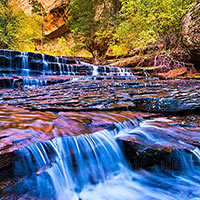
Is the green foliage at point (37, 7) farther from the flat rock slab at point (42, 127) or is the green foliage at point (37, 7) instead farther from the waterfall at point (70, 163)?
the waterfall at point (70, 163)

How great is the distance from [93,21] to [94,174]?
17893 mm

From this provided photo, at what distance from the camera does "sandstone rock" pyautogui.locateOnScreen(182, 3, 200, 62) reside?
6.32 metres

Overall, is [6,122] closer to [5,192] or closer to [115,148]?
[5,192]

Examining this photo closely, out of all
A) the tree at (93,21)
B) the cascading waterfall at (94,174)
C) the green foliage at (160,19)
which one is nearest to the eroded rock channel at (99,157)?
the cascading waterfall at (94,174)

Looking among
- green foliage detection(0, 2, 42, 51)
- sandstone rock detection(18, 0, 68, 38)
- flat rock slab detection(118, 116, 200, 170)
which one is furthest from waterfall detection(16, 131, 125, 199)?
sandstone rock detection(18, 0, 68, 38)

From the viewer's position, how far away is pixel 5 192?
1134 mm

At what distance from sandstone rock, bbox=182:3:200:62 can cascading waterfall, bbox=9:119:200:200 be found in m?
6.95

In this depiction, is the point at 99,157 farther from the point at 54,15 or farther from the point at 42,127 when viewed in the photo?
A: the point at 54,15

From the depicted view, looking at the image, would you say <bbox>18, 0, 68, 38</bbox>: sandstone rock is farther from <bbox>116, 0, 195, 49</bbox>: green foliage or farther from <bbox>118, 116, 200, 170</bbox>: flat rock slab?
<bbox>118, 116, 200, 170</bbox>: flat rock slab

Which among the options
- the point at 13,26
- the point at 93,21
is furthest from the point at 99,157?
the point at 13,26

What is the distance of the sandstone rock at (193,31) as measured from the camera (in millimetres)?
6324

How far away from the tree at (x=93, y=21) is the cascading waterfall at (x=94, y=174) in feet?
51.4

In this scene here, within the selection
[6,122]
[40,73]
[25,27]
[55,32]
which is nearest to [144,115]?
[6,122]

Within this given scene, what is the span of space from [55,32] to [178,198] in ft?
101
